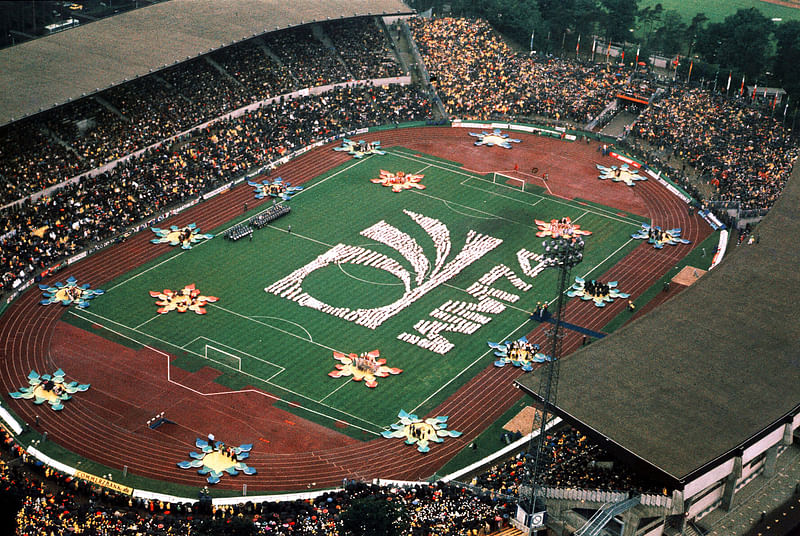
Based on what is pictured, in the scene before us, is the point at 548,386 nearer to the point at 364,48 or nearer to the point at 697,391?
the point at 697,391

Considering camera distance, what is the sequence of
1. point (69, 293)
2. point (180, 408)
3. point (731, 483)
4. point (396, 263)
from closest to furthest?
point (731, 483), point (180, 408), point (69, 293), point (396, 263)

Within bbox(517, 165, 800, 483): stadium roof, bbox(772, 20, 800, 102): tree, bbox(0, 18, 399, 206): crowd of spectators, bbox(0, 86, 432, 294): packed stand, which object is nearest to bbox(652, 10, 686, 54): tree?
bbox(772, 20, 800, 102): tree

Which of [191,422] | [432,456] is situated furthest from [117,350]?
[432,456]

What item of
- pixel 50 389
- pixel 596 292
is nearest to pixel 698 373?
pixel 596 292

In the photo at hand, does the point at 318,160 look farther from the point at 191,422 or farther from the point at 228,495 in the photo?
the point at 228,495

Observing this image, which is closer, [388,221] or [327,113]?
[388,221]

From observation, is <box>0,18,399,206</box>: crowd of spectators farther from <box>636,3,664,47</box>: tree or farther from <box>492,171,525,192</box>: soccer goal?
<box>636,3,664,47</box>: tree
